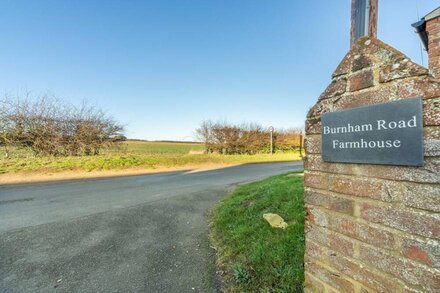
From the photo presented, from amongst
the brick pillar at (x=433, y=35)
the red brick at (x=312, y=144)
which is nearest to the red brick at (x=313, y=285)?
the red brick at (x=312, y=144)

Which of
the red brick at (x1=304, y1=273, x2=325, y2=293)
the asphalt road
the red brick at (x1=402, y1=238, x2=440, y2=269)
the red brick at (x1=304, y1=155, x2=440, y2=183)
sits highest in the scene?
the red brick at (x1=304, y1=155, x2=440, y2=183)

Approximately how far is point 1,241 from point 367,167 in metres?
5.50

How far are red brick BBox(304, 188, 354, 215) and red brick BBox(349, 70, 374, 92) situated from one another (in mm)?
822

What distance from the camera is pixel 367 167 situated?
1672mm

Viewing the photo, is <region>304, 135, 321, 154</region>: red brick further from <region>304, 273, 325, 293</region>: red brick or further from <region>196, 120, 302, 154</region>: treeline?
<region>196, 120, 302, 154</region>: treeline

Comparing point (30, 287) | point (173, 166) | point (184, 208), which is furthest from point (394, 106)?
point (173, 166)

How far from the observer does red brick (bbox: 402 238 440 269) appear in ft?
4.44

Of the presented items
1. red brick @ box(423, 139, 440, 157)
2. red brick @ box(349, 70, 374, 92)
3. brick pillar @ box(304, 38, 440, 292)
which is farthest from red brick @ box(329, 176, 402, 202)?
red brick @ box(349, 70, 374, 92)

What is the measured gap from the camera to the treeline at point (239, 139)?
79.7 ft

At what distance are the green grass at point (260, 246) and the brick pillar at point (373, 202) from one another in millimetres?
708

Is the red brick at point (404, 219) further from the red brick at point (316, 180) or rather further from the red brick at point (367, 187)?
the red brick at point (316, 180)

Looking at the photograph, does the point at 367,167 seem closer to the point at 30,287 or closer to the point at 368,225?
the point at 368,225

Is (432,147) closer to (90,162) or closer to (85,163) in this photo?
(85,163)

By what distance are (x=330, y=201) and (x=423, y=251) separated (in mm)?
613
